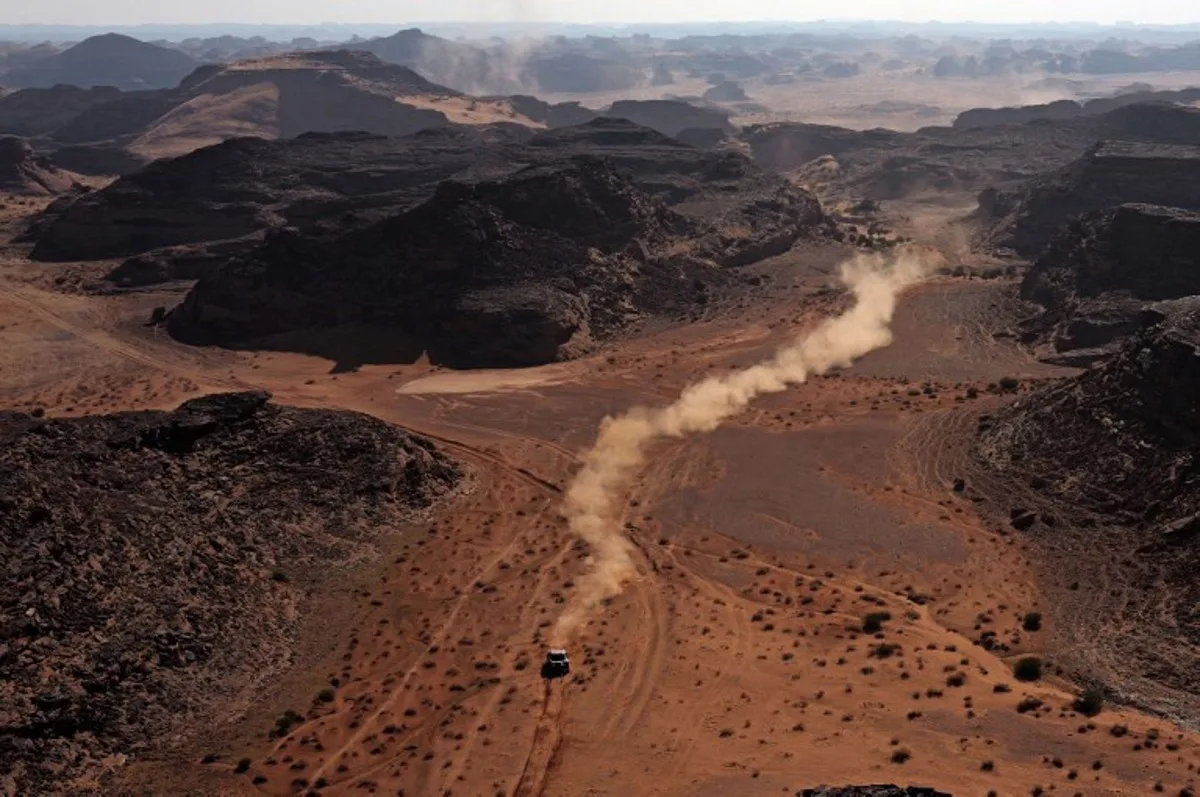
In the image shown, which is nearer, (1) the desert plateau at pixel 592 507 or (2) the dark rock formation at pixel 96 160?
(1) the desert plateau at pixel 592 507

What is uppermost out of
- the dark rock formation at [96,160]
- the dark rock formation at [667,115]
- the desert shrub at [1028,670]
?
the dark rock formation at [667,115]

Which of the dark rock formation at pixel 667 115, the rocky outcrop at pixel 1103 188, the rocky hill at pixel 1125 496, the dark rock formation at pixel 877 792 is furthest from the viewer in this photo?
the dark rock formation at pixel 667 115

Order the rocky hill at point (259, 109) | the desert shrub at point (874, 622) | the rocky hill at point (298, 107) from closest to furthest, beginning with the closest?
the desert shrub at point (874, 622), the rocky hill at point (298, 107), the rocky hill at point (259, 109)

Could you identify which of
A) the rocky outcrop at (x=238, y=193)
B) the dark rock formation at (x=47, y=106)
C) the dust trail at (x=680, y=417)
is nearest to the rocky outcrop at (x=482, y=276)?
the dust trail at (x=680, y=417)

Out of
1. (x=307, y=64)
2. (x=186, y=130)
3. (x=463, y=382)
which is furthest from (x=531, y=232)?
(x=307, y=64)

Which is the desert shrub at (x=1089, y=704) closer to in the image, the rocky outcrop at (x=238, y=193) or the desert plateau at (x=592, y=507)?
the desert plateau at (x=592, y=507)

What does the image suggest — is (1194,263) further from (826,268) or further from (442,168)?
(442,168)

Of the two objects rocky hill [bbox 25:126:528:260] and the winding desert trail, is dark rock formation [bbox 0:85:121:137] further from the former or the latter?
the winding desert trail
